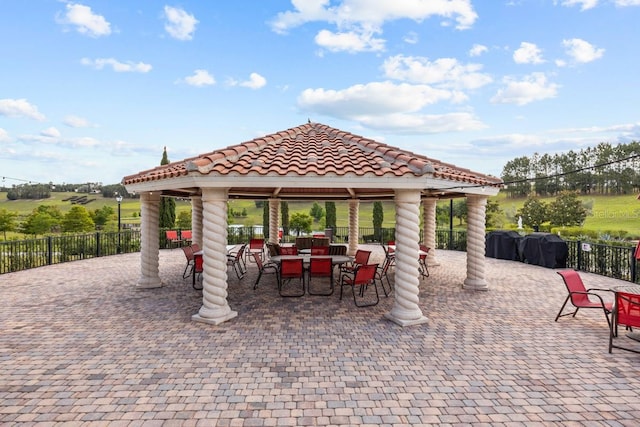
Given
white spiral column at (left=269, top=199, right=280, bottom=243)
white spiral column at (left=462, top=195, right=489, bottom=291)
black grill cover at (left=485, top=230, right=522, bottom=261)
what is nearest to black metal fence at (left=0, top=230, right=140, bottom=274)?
white spiral column at (left=269, top=199, right=280, bottom=243)

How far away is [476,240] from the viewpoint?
9.39 meters

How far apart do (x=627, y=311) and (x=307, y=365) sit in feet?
16.8

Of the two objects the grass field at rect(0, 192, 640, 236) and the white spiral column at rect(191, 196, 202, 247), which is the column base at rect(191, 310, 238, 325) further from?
the grass field at rect(0, 192, 640, 236)

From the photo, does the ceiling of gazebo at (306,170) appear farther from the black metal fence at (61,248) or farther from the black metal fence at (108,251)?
the black metal fence at (61,248)

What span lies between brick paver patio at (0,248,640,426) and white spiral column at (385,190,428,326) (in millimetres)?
458

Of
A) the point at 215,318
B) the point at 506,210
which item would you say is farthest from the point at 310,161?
the point at 506,210

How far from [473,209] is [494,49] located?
22.8 ft

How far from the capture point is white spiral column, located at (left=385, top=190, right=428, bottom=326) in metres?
6.76

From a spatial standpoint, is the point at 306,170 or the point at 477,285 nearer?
the point at 306,170

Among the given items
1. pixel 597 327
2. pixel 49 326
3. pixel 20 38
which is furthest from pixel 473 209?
pixel 20 38

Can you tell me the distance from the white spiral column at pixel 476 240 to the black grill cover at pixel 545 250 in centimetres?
562

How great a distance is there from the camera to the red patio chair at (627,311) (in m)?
5.33

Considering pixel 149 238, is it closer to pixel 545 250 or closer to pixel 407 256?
pixel 407 256

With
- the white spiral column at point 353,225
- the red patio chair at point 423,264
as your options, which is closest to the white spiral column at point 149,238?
the red patio chair at point 423,264
